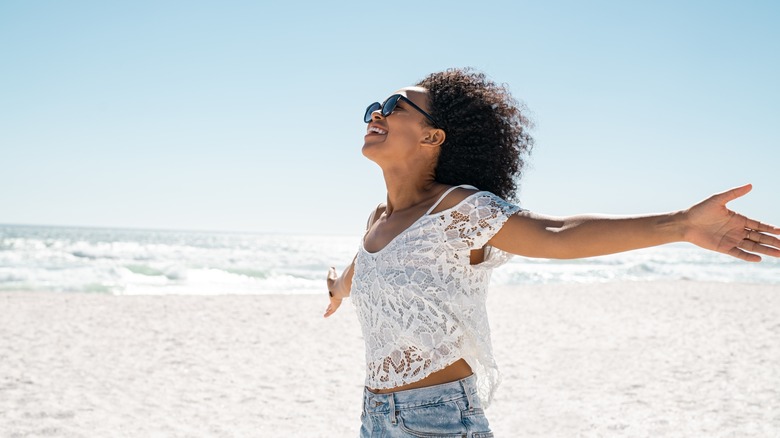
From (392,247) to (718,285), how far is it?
70.1 feet

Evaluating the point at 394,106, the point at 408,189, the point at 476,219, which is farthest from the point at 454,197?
the point at 394,106

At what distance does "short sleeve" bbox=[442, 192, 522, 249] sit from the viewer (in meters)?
1.63

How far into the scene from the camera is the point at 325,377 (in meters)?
7.59

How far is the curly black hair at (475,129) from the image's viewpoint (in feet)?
6.20

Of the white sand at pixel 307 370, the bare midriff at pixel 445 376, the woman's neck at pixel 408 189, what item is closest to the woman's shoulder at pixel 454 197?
the woman's neck at pixel 408 189

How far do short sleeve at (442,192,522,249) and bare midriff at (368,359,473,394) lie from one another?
338 mm

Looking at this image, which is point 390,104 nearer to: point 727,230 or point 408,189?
point 408,189

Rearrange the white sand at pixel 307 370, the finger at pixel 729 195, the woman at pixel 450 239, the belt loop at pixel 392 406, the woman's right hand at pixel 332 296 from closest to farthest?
the finger at pixel 729 195 < the woman at pixel 450 239 < the belt loop at pixel 392 406 < the woman's right hand at pixel 332 296 < the white sand at pixel 307 370

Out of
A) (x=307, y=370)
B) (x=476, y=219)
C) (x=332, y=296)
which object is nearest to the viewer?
(x=476, y=219)

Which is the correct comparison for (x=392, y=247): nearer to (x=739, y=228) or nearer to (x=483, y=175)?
(x=483, y=175)

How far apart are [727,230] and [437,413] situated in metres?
0.84

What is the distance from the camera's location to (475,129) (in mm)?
1883

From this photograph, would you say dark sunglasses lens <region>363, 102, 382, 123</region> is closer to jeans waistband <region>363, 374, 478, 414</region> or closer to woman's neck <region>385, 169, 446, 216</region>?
woman's neck <region>385, 169, 446, 216</region>

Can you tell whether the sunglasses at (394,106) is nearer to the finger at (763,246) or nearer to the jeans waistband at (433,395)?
the jeans waistband at (433,395)
